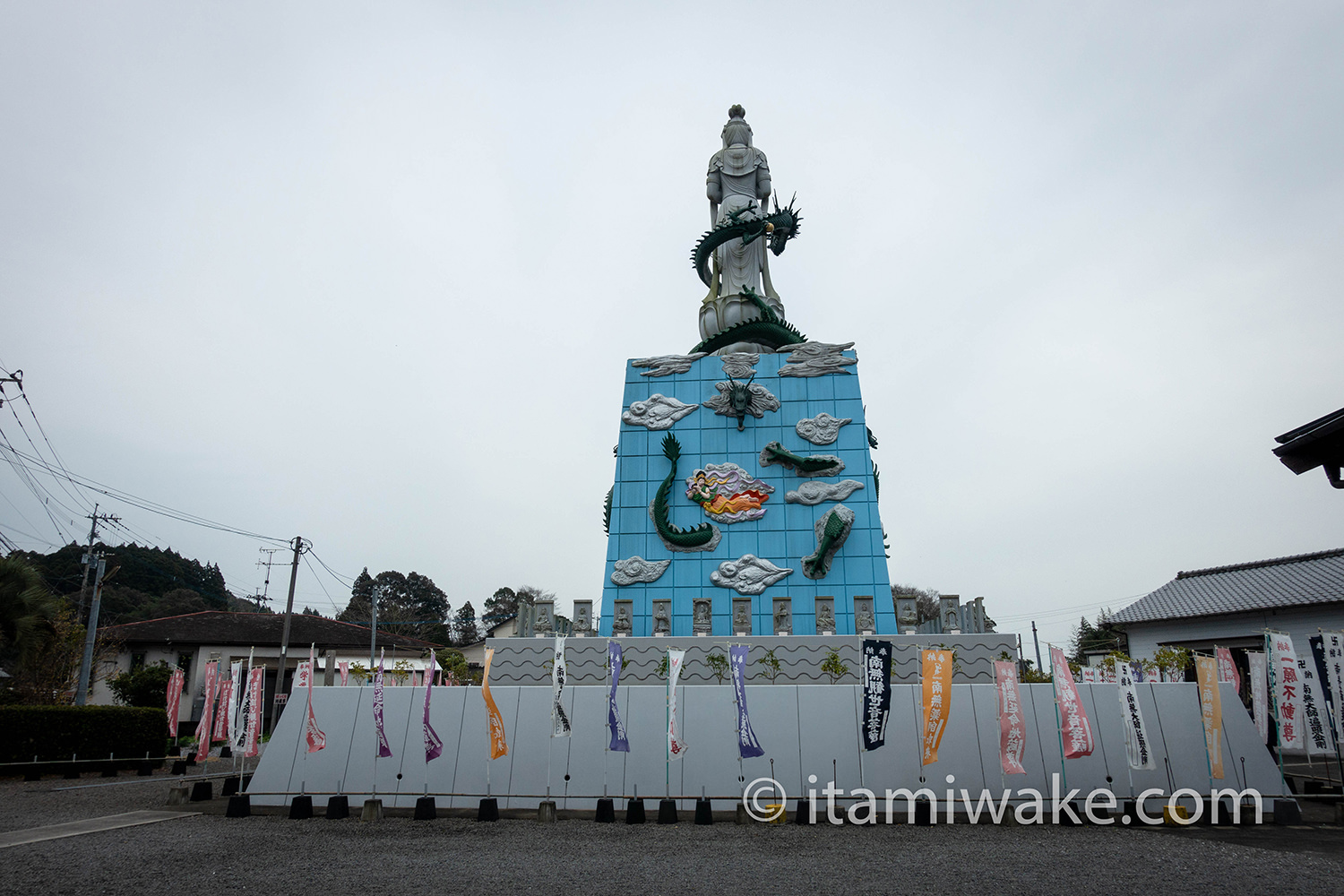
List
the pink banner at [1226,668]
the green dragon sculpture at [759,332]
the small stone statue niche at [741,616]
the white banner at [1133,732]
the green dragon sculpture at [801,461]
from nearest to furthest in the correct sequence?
1. the white banner at [1133,732]
2. the pink banner at [1226,668]
3. the small stone statue niche at [741,616]
4. the green dragon sculpture at [801,461]
5. the green dragon sculpture at [759,332]

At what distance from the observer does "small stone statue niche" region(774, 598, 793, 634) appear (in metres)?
21.0

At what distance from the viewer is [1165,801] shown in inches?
493

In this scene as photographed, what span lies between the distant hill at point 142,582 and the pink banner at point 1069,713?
157 feet

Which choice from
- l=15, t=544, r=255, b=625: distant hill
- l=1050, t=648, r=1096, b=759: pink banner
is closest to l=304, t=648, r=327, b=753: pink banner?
l=1050, t=648, r=1096, b=759: pink banner

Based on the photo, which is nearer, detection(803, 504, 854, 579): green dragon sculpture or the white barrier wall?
the white barrier wall

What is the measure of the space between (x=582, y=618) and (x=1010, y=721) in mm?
11754

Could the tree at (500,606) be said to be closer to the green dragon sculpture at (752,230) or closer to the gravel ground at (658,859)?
the green dragon sculpture at (752,230)

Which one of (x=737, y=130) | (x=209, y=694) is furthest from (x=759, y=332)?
(x=209, y=694)

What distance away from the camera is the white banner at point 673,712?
12.7 meters

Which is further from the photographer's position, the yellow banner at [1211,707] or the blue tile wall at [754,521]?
the blue tile wall at [754,521]

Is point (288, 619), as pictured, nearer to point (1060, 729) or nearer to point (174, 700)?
point (174, 700)

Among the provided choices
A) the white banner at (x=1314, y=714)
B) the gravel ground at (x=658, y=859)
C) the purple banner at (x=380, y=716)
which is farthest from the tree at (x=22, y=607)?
the white banner at (x=1314, y=714)

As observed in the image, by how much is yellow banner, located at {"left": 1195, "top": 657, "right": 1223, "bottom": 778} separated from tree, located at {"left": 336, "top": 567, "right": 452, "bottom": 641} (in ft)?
174

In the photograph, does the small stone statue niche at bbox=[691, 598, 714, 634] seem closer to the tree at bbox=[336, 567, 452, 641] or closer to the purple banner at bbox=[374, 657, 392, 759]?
the purple banner at bbox=[374, 657, 392, 759]
